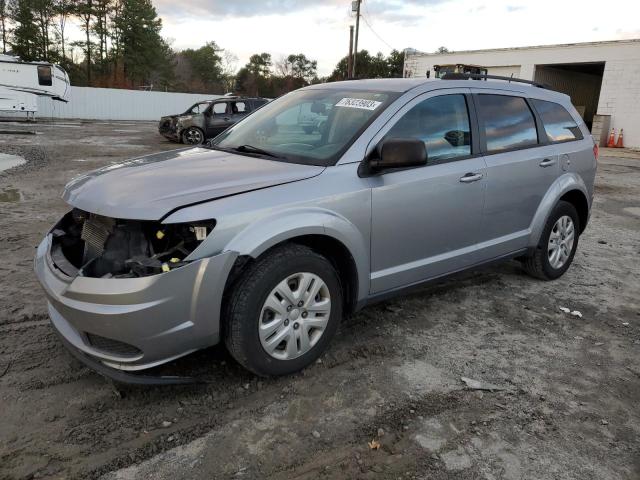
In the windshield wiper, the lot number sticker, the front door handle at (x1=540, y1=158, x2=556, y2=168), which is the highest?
the lot number sticker

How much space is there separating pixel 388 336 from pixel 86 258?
6.95ft

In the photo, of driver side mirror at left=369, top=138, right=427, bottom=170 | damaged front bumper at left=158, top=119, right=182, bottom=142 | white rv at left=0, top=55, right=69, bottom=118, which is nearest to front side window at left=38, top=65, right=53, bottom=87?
white rv at left=0, top=55, right=69, bottom=118

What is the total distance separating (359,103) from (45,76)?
24.6m

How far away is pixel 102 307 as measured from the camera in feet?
8.48

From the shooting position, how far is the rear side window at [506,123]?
420cm

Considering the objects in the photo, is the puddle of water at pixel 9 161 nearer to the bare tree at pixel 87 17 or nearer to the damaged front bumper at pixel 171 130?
the damaged front bumper at pixel 171 130

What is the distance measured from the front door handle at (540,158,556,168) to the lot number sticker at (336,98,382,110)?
1875mm

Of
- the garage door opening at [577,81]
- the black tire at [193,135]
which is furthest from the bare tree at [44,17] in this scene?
the garage door opening at [577,81]

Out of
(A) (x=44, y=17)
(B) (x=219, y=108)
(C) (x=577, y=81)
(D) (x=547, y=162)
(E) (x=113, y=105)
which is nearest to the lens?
(D) (x=547, y=162)

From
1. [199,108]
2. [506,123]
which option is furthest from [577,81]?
[506,123]

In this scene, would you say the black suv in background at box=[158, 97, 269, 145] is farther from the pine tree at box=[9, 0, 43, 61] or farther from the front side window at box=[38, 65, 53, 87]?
the pine tree at box=[9, 0, 43, 61]

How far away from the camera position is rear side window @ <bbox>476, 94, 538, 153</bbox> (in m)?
4.20

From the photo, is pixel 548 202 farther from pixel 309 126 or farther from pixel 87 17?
pixel 87 17

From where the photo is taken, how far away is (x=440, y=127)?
3.85m
